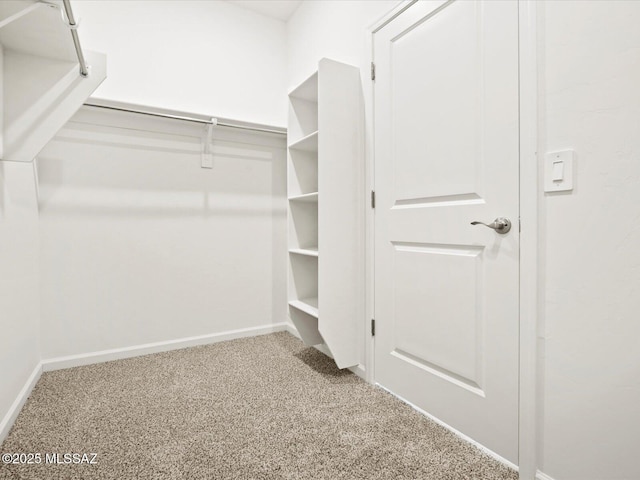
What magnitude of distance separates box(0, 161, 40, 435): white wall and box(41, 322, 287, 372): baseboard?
0.47ft

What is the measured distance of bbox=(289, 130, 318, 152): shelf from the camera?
1.93m

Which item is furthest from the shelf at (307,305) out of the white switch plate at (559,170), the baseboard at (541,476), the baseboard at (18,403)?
the baseboard at (18,403)

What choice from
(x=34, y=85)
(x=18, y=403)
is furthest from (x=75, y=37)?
Result: (x=18, y=403)

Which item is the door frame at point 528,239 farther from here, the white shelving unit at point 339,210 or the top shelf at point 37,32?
the top shelf at point 37,32

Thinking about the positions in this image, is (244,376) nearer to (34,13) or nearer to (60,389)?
(60,389)

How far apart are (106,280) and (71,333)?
14.0 inches

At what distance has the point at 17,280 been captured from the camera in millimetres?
1542

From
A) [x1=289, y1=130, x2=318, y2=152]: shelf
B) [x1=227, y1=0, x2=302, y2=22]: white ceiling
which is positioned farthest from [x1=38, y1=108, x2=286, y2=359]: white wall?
[x1=227, y1=0, x2=302, y2=22]: white ceiling

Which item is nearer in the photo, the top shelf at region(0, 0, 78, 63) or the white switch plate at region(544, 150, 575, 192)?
the white switch plate at region(544, 150, 575, 192)

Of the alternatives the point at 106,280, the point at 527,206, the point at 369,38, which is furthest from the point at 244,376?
the point at 369,38

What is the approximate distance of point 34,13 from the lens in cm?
117

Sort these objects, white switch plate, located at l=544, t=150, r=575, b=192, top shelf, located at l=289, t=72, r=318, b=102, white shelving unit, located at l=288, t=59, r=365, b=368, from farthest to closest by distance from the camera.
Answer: top shelf, located at l=289, t=72, r=318, b=102, white shelving unit, located at l=288, t=59, r=365, b=368, white switch plate, located at l=544, t=150, r=575, b=192

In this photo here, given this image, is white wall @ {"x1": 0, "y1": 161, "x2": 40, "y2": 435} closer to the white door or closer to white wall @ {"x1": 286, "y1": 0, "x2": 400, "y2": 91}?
the white door

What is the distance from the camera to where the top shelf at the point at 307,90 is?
6.11 feet
